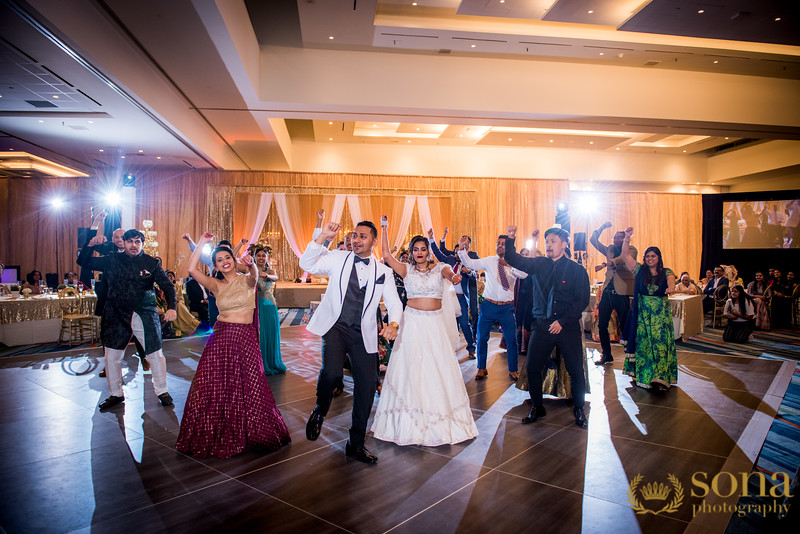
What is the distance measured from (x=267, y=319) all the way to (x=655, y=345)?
4.42 m

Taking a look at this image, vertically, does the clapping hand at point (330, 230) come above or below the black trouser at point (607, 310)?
above

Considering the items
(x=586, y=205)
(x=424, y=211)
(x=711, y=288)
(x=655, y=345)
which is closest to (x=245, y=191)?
(x=424, y=211)

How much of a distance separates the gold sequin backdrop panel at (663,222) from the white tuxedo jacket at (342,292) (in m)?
13.7

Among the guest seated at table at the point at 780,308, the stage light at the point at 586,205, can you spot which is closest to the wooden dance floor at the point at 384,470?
the guest seated at table at the point at 780,308

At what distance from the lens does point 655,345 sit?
5.16 metres

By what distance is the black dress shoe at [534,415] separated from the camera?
13.1 ft

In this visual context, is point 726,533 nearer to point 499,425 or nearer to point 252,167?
point 499,425

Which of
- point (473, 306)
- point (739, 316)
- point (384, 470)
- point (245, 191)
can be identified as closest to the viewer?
point (384, 470)

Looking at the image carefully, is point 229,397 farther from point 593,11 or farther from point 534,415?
point 593,11

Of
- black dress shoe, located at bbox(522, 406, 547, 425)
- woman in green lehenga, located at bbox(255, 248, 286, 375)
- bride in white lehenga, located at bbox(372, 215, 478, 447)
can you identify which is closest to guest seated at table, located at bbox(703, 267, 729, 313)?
black dress shoe, located at bbox(522, 406, 547, 425)

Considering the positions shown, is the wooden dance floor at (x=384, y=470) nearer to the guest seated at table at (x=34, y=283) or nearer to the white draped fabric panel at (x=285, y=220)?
the guest seated at table at (x=34, y=283)

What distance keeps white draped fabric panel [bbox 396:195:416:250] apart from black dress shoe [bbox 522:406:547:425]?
10.6 m

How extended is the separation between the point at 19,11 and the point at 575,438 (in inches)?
248

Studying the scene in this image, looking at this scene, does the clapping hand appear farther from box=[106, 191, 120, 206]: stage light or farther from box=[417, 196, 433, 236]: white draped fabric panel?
box=[106, 191, 120, 206]: stage light
